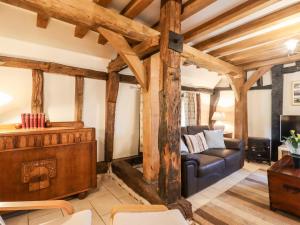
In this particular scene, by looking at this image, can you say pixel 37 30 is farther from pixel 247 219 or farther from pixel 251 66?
pixel 251 66

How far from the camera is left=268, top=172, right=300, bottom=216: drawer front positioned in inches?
78.9

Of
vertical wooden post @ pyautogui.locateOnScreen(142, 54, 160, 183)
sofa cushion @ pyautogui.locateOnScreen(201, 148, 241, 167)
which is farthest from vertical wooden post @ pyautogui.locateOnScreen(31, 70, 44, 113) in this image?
sofa cushion @ pyautogui.locateOnScreen(201, 148, 241, 167)

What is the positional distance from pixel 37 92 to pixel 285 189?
3786 mm

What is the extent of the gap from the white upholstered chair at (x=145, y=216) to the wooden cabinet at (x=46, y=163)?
4.26 ft

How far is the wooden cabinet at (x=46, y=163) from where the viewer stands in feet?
6.41

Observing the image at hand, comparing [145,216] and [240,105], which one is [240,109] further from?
[145,216]

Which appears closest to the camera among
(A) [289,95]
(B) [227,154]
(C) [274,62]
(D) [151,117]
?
(D) [151,117]

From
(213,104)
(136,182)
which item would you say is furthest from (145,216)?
(213,104)

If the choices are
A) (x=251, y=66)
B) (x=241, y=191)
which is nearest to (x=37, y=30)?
(x=241, y=191)

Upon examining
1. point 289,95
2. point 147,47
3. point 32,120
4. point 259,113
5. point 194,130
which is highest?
point 147,47

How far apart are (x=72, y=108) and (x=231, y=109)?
4.46m

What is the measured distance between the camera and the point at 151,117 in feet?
7.74

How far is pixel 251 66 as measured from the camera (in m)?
4.27

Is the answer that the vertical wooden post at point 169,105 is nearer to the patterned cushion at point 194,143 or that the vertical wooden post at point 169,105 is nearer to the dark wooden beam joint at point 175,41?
the dark wooden beam joint at point 175,41
